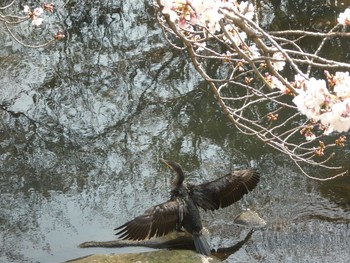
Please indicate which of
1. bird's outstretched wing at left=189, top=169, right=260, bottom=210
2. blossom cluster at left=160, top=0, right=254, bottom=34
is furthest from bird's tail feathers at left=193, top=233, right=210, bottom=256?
blossom cluster at left=160, top=0, right=254, bottom=34

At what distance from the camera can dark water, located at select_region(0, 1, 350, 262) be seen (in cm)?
589

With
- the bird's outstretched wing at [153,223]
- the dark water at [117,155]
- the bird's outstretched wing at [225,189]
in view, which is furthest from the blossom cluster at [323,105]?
the bird's outstretched wing at [225,189]

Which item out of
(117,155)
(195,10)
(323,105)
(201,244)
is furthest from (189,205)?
(323,105)

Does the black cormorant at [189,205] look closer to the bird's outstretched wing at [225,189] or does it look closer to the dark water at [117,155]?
the bird's outstretched wing at [225,189]

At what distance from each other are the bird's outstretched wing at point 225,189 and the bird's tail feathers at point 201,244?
32 cm

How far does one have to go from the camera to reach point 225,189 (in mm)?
5988

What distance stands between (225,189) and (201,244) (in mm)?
626

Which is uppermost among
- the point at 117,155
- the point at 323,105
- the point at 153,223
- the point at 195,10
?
the point at 195,10

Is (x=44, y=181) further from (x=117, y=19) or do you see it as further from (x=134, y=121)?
(x=117, y=19)

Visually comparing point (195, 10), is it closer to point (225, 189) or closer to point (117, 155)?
point (225, 189)

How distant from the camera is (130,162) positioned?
714cm

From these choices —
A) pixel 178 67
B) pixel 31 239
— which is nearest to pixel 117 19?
pixel 178 67

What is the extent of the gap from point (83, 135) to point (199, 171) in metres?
1.67

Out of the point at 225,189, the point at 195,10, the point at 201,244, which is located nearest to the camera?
the point at 195,10
